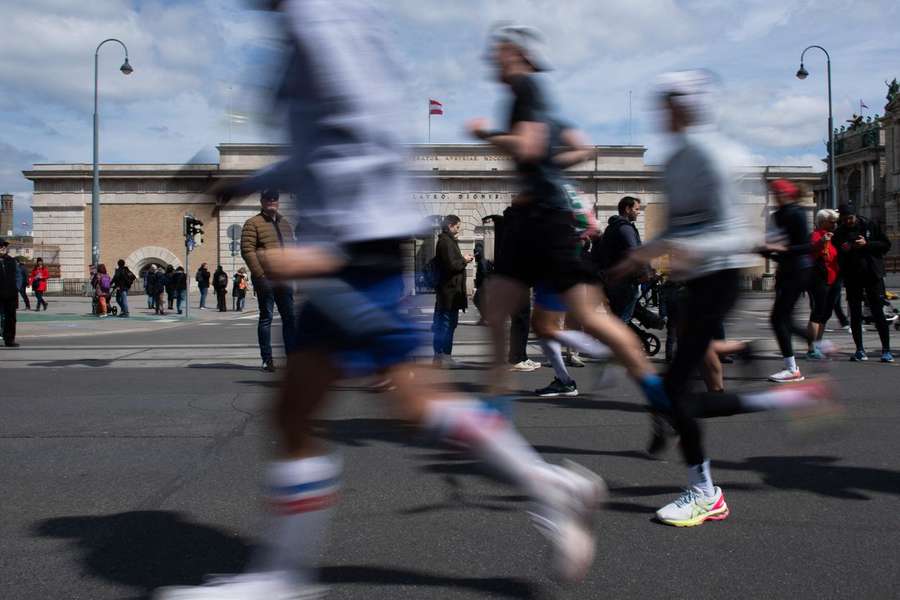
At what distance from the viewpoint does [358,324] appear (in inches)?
81.3

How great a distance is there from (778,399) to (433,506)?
1.62 metres

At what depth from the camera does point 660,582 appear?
9.18ft

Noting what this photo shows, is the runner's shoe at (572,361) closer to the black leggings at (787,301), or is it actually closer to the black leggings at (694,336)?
the black leggings at (787,301)

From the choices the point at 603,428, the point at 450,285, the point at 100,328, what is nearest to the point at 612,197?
the point at 100,328

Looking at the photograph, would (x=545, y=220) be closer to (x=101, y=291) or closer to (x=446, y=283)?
(x=446, y=283)

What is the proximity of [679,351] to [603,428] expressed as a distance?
7.78 feet

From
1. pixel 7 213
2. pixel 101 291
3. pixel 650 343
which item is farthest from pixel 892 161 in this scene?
pixel 7 213

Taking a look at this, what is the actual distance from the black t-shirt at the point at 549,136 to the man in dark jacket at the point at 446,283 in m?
5.53

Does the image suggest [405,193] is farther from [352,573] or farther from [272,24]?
[352,573]

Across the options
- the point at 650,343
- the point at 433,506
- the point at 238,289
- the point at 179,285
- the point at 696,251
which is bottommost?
the point at 433,506

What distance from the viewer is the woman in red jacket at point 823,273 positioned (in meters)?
8.99

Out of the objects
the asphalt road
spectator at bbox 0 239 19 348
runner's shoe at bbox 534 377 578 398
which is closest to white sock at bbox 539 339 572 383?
runner's shoe at bbox 534 377 578 398

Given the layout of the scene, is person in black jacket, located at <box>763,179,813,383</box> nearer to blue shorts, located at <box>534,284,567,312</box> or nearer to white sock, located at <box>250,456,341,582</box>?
blue shorts, located at <box>534,284,567,312</box>

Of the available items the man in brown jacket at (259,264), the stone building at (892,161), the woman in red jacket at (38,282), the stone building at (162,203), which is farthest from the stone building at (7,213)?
the man in brown jacket at (259,264)
